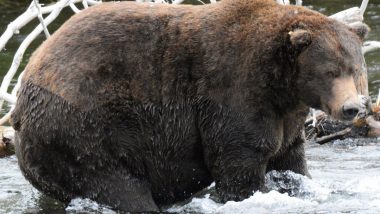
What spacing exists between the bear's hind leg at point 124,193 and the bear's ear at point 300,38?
5.69 ft

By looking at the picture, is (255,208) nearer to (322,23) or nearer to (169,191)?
(169,191)

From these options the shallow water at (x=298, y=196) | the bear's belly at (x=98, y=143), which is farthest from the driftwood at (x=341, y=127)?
the bear's belly at (x=98, y=143)

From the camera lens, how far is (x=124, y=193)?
7.39 m

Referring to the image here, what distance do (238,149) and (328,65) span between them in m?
1.00

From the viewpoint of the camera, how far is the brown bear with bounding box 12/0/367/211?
283 inches

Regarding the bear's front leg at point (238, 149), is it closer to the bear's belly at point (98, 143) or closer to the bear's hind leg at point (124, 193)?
the bear's belly at point (98, 143)

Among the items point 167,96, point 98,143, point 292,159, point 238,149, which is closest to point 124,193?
point 98,143

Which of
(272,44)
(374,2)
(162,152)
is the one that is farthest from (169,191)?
(374,2)

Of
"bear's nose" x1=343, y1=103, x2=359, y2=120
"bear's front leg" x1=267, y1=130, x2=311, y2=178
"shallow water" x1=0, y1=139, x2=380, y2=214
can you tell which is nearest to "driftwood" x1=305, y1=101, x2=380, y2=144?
"shallow water" x1=0, y1=139, x2=380, y2=214

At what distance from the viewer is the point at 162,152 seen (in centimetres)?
747

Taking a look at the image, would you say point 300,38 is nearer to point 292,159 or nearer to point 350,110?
point 350,110

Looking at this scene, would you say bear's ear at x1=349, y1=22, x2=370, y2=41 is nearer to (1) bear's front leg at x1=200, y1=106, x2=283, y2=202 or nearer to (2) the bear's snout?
(2) the bear's snout

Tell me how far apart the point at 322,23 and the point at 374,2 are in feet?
39.5

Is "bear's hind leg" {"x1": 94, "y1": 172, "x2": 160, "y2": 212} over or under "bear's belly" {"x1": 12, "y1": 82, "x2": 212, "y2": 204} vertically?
under
